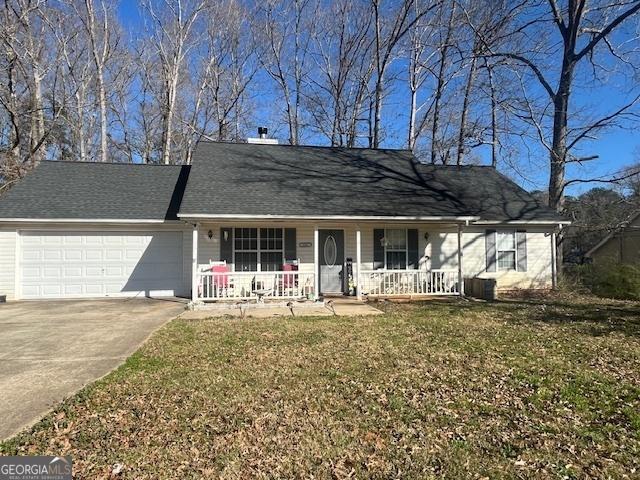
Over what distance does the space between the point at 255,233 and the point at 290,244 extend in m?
1.19

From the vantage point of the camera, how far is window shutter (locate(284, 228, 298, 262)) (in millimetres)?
12695

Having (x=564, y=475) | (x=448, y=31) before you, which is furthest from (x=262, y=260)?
(x=448, y=31)

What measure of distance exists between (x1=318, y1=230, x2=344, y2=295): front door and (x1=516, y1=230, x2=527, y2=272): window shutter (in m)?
6.80

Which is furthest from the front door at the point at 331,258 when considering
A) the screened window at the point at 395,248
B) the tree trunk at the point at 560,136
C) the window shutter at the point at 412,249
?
the tree trunk at the point at 560,136

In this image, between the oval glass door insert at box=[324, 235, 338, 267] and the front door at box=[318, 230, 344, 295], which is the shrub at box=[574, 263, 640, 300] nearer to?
the front door at box=[318, 230, 344, 295]

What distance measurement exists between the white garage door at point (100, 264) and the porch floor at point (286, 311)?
11.3ft

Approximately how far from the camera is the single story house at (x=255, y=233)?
1169 cm

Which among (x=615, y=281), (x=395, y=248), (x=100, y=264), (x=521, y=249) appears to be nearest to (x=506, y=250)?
(x=521, y=249)

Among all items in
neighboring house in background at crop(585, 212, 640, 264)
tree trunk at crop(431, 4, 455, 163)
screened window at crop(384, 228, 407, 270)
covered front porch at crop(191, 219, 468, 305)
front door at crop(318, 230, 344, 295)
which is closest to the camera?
covered front porch at crop(191, 219, 468, 305)

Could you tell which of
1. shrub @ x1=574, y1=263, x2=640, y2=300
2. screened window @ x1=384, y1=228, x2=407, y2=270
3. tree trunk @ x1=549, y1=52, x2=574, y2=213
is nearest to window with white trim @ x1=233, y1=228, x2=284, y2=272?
screened window @ x1=384, y1=228, x2=407, y2=270

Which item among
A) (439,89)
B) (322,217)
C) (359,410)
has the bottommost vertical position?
(359,410)

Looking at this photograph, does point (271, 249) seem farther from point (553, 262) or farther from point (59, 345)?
point (553, 262)

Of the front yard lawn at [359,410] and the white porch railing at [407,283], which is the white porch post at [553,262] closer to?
the white porch railing at [407,283]

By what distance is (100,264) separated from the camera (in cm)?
1251
